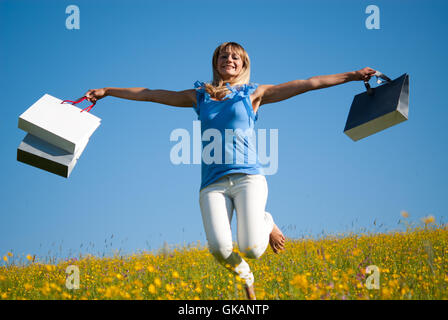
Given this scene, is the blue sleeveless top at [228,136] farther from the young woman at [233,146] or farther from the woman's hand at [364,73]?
the woman's hand at [364,73]

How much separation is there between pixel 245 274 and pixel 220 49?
2390 mm

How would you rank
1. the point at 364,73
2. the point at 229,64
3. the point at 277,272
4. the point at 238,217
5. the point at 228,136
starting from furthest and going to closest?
the point at 277,272, the point at 364,73, the point at 229,64, the point at 228,136, the point at 238,217

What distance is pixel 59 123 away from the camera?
4.12 metres

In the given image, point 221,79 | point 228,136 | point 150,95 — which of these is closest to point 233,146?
point 228,136

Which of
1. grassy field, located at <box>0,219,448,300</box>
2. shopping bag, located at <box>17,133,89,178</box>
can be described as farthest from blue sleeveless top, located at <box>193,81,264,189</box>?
shopping bag, located at <box>17,133,89,178</box>

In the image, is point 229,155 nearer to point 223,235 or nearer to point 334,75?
point 223,235

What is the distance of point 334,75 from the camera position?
4242 millimetres

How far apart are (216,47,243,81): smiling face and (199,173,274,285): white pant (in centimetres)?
120

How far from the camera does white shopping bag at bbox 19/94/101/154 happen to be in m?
4.05

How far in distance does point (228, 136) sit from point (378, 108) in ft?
5.67

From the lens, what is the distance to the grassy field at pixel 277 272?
3.61m

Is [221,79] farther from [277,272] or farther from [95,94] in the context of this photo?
[277,272]

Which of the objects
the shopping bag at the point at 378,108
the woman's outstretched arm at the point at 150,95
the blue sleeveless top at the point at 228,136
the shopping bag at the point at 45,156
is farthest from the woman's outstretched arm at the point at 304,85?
the shopping bag at the point at 45,156
